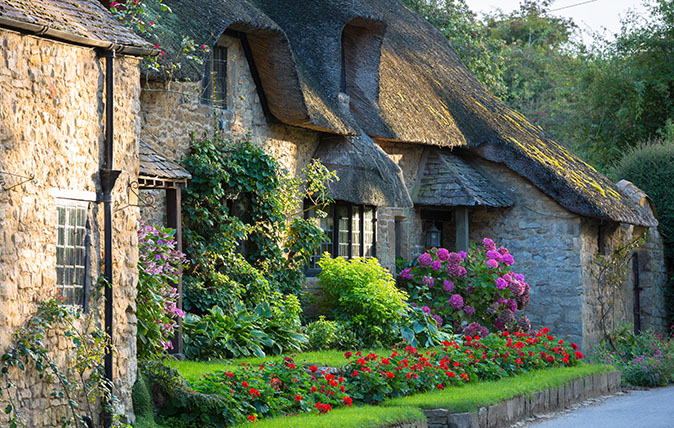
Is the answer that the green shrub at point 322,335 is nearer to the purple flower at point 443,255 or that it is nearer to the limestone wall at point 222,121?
the limestone wall at point 222,121

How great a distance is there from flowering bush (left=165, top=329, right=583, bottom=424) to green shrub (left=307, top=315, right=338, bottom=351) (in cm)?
152

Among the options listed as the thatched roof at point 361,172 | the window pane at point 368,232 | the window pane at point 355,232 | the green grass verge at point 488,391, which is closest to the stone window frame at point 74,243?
the green grass verge at point 488,391

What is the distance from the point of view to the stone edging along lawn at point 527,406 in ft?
29.9

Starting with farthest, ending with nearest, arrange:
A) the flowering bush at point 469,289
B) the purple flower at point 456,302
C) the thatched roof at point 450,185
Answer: the thatched roof at point 450,185
the flowering bush at point 469,289
the purple flower at point 456,302

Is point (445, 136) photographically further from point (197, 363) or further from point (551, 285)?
point (197, 363)

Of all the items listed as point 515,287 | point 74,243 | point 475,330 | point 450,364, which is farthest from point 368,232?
point 74,243

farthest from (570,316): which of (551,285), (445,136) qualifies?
(445,136)

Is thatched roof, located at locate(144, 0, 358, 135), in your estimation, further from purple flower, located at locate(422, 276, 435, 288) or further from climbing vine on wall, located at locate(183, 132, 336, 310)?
purple flower, located at locate(422, 276, 435, 288)

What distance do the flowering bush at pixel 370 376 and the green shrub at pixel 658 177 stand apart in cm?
843

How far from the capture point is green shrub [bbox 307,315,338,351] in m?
12.7

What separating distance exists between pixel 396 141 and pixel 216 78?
14.7 ft

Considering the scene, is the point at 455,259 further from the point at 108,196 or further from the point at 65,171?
the point at 65,171

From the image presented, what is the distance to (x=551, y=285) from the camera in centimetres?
1744

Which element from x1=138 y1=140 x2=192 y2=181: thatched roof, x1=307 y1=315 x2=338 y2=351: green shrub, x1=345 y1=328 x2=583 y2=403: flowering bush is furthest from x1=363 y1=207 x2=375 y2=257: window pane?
x1=138 y1=140 x2=192 y2=181: thatched roof
